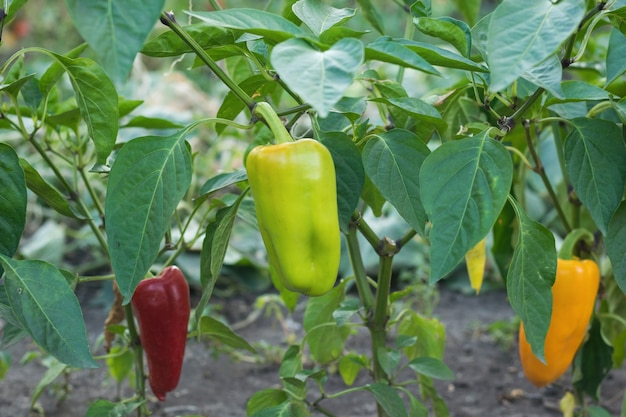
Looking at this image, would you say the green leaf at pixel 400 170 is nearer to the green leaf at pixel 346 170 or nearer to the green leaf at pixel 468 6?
the green leaf at pixel 346 170

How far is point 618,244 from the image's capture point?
1043 millimetres

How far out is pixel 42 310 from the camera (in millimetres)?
917

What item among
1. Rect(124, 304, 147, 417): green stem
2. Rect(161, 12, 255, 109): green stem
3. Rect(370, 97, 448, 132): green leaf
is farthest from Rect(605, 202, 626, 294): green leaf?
Rect(124, 304, 147, 417): green stem

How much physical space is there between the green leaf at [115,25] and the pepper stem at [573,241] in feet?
2.87

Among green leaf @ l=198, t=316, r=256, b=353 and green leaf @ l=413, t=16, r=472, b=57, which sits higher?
green leaf @ l=413, t=16, r=472, b=57

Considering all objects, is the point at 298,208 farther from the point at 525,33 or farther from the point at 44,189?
the point at 44,189

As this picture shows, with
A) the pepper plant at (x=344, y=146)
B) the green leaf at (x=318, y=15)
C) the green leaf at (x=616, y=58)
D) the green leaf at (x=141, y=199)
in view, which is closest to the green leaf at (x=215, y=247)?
the pepper plant at (x=344, y=146)

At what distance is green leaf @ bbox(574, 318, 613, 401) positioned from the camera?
146 centimetres

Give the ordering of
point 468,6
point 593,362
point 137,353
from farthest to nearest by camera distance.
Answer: point 468,6 → point 593,362 → point 137,353

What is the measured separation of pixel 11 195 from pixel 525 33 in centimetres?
60

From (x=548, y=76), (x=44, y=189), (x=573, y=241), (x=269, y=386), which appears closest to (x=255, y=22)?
(x=548, y=76)

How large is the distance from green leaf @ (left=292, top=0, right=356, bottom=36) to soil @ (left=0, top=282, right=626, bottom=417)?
0.93 meters

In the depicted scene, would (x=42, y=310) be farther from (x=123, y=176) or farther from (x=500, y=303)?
(x=500, y=303)

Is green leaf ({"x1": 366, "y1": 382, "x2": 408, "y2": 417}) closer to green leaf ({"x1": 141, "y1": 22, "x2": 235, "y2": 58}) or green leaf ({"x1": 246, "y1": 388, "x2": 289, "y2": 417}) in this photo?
green leaf ({"x1": 246, "y1": 388, "x2": 289, "y2": 417})
